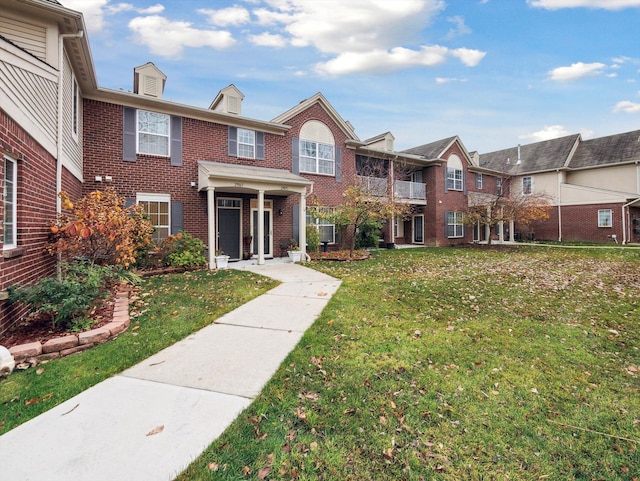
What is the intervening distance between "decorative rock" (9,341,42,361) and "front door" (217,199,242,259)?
9097mm

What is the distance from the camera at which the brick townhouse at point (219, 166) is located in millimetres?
5176

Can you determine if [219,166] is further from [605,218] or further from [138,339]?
[605,218]

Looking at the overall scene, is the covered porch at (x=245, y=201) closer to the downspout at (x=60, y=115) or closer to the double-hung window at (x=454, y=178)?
the downspout at (x=60, y=115)

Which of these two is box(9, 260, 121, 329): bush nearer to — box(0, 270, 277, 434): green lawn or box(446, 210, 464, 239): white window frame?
box(0, 270, 277, 434): green lawn

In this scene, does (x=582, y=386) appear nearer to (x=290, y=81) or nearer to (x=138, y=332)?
(x=138, y=332)

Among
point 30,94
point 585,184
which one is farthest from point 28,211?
point 585,184

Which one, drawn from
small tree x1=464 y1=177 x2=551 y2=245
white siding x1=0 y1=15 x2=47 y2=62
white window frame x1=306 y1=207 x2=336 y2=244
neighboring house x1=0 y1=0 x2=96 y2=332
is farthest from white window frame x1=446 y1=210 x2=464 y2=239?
white siding x1=0 y1=15 x2=47 y2=62

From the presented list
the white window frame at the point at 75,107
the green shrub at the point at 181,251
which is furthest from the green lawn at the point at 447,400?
the white window frame at the point at 75,107

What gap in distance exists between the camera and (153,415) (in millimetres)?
2754

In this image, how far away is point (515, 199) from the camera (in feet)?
62.6

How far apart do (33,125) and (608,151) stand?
108 feet

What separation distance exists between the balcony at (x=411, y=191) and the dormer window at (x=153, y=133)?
1255 cm

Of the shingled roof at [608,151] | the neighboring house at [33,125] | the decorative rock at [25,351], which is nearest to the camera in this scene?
the decorative rock at [25,351]

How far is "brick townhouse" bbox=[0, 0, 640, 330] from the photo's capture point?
17.0 feet
